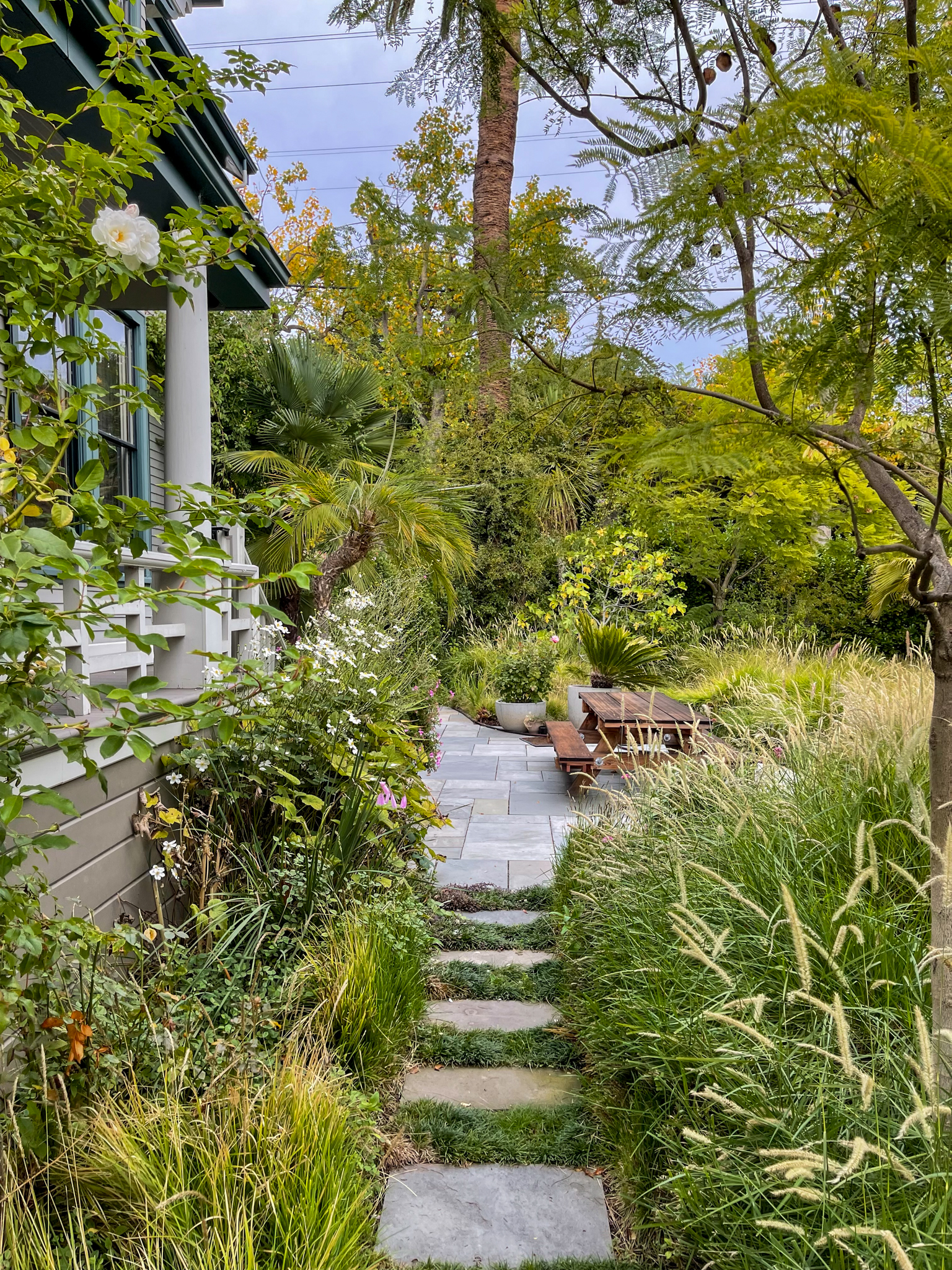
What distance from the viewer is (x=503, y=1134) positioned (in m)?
2.46

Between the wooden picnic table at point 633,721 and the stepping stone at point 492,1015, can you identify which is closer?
the stepping stone at point 492,1015

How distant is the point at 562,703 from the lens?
9945 millimetres

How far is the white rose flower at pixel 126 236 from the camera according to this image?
63.8 inches

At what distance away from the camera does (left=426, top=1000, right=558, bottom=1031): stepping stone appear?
3176 millimetres

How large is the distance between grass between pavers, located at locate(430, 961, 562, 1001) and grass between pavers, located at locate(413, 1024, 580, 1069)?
Answer: 309 mm

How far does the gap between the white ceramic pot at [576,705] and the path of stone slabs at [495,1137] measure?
521cm

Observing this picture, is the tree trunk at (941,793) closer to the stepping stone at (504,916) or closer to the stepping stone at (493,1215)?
the stepping stone at (493,1215)

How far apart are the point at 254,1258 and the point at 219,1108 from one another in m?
0.39

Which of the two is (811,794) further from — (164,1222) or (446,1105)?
(164,1222)

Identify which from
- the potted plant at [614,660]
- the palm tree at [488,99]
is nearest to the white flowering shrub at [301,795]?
the palm tree at [488,99]

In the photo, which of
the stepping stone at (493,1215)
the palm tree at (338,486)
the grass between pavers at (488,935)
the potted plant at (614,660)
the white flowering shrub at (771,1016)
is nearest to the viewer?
the white flowering shrub at (771,1016)

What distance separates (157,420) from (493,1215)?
405 centimetres

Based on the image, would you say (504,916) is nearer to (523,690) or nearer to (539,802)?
(539,802)

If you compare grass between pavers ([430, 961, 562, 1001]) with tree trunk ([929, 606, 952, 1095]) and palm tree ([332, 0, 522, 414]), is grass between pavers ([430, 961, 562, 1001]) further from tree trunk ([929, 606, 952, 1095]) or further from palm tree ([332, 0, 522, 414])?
palm tree ([332, 0, 522, 414])
